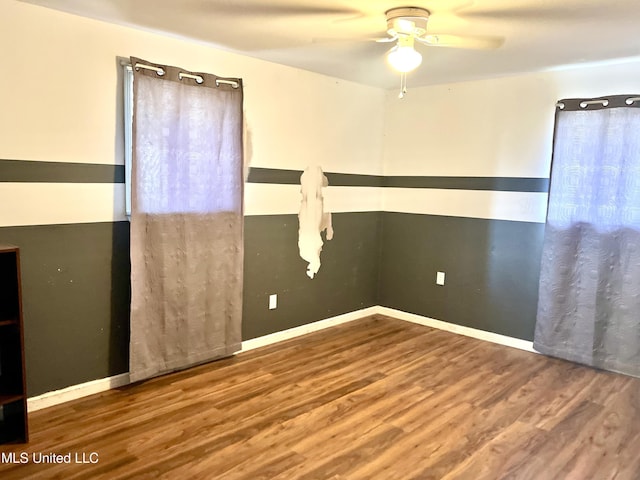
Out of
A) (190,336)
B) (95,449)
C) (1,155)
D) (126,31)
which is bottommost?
(95,449)

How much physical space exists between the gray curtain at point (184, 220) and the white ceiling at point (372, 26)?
1.19 ft

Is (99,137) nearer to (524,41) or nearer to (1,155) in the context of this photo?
(1,155)

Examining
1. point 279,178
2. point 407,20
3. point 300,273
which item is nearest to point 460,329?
point 300,273

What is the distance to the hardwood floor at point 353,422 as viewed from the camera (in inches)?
93.4

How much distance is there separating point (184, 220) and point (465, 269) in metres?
2.51

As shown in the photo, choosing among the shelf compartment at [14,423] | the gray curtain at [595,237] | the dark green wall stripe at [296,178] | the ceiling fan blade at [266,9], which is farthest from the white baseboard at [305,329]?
the ceiling fan blade at [266,9]

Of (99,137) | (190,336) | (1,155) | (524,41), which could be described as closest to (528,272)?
(524,41)

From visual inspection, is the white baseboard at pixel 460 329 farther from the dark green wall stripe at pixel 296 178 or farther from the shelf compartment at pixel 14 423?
the shelf compartment at pixel 14 423

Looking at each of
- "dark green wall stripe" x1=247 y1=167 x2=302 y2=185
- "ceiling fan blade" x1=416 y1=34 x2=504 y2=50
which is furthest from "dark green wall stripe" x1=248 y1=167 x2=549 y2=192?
"ceiling fan blade" x1=416 y1=34 x2=504 y2=50

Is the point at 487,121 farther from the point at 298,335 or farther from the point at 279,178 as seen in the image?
the point at 298,335

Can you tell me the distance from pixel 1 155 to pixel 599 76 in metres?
3.91

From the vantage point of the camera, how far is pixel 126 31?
2.98m

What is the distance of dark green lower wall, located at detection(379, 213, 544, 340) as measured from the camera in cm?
409

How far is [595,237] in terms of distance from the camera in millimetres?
3615
